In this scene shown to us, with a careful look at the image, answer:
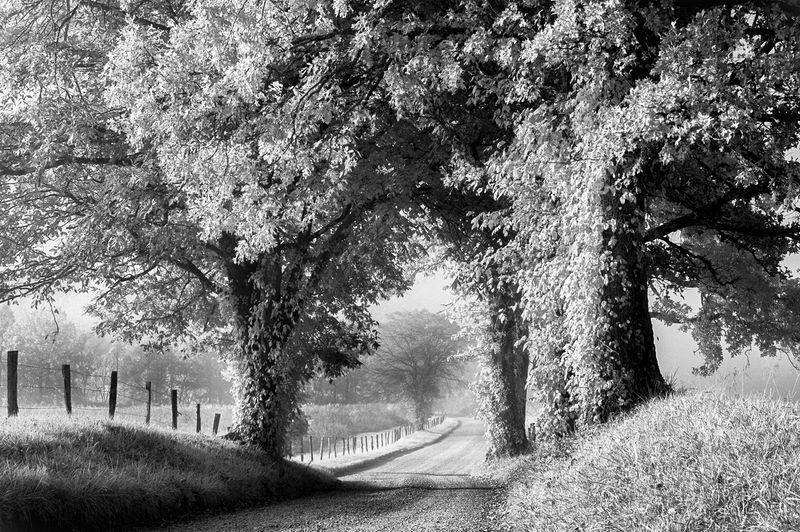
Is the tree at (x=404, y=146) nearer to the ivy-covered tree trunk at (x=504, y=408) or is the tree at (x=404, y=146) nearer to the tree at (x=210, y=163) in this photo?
Result: the tree at (x=210, y=163)

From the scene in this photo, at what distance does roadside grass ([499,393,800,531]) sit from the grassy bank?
19.7 ft


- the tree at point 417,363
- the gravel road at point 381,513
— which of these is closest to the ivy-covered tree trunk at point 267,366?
the gravel road at point 381,513

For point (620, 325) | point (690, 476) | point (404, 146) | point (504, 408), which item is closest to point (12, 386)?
point (404, 146)

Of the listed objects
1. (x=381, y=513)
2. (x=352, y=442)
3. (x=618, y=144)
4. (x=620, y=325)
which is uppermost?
(x=618, y=144)

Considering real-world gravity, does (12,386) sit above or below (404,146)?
below

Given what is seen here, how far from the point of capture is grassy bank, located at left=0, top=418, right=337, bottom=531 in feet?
27.1

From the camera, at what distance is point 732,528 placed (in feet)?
15.3

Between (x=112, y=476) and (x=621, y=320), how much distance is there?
8322mm

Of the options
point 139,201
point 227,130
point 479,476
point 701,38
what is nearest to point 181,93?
point 227,130

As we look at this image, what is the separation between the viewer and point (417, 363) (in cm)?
7138

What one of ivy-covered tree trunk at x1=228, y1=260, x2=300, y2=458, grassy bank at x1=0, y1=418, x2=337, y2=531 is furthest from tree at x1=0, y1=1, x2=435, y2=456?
grassy bank at x1=0, y1=418, x2=337, y2=531

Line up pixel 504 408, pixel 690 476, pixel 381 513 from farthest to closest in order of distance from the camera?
1. pixel 504 408
2. pixel 381 513
3. pixel 690 476

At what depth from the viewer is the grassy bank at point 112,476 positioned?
27.1 ft

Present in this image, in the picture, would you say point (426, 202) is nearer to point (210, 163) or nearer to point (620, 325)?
point (210, 163)
